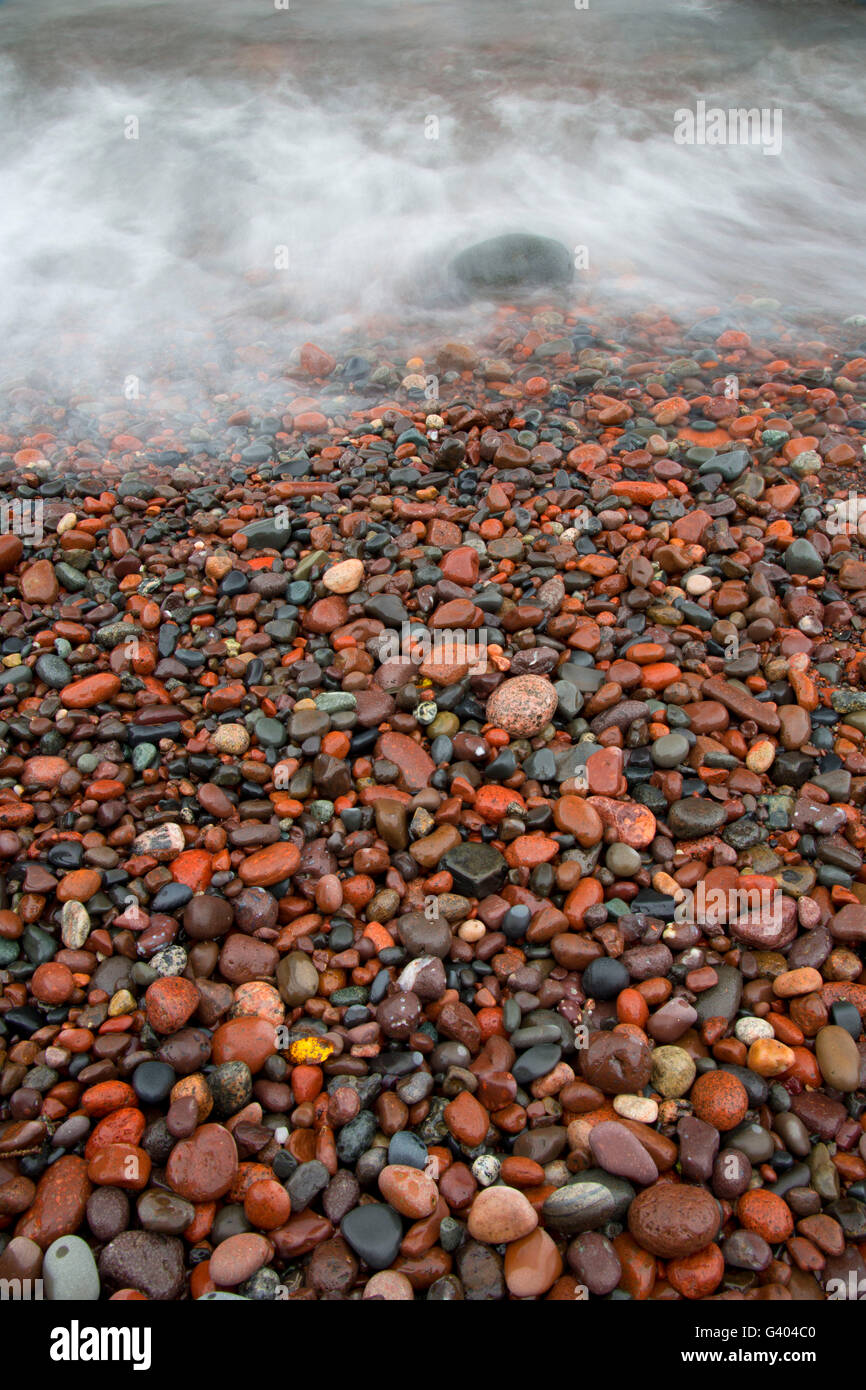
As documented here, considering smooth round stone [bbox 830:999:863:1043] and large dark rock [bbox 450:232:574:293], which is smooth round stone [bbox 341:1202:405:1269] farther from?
large dark rock [bbox 450:232:574:293]

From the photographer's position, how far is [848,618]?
17.2ft

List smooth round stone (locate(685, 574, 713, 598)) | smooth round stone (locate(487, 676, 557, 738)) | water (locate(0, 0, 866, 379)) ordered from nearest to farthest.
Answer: smooth round stone (locate(487, 676, 557, 738)) → smooth round stone (locate(685, 574, 713, 598)) → water (locate(0, 0, 866, 379))

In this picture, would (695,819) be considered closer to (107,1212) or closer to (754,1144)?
(754,1144)

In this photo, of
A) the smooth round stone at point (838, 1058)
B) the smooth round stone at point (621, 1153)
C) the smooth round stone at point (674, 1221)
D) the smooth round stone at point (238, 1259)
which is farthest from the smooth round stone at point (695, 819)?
the smooth round stone at point (238, 1259)

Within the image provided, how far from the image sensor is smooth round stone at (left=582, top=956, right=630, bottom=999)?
151 inches

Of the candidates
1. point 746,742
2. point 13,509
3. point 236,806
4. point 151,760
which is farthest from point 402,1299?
point 13,509

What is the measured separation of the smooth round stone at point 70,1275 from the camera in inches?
121

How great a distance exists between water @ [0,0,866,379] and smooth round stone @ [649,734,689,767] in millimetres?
5930

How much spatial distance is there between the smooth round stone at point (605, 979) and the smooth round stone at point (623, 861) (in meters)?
0.47

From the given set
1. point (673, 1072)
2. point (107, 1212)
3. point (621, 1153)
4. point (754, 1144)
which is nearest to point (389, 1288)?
point (621, 1153)

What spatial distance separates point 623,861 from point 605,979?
60 cm

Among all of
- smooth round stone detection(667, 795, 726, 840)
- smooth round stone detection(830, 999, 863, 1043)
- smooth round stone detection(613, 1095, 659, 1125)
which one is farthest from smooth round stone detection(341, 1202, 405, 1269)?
smooth round stone detection(667, 795, 726, 840)

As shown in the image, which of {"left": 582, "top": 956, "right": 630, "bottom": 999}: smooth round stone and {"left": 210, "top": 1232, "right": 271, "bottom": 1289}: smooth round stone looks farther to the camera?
{"left": 582, "top": 956, "right": 630, "bottom": 999}: smooth round stone

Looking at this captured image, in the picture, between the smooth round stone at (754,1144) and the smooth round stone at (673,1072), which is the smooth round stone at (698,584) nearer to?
the smooth round stone at (673,1072)
